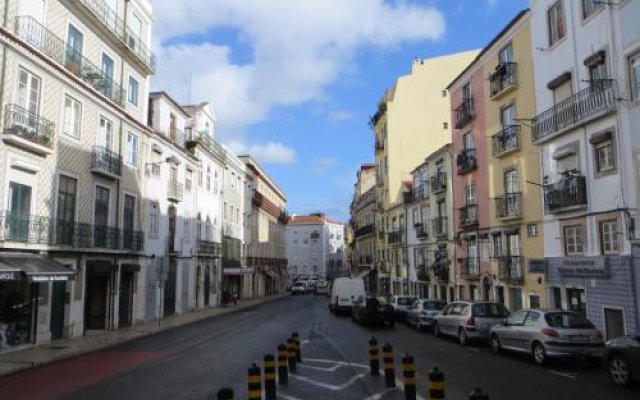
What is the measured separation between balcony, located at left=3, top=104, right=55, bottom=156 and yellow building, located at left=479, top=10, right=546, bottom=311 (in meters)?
18.7

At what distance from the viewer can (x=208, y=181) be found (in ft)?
144

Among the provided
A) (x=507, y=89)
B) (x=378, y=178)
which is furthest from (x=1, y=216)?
(x=378, y=178)

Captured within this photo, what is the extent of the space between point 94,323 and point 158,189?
29.8ft

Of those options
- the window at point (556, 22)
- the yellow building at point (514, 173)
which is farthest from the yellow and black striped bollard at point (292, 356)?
the window at point (556, 22)

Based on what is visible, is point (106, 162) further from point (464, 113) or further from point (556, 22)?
point (556, 22)

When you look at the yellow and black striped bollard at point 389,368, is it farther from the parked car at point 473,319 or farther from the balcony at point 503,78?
the balcony at point 503,78

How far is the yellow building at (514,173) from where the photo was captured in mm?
24562

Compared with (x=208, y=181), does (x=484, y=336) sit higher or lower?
lower

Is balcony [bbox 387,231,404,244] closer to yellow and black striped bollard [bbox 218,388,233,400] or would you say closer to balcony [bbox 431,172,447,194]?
balcony [bbox 431,172,447,194]

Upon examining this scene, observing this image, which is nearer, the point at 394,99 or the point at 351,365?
the point at 351,365

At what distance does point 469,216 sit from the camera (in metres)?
31.3

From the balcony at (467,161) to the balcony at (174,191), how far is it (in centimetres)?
1701

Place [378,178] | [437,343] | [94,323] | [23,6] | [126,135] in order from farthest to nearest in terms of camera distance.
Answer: [378,178], [126,135], [94,323], [437,343], [23,6]

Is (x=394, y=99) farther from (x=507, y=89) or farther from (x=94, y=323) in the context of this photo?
(x=94, y=323)
